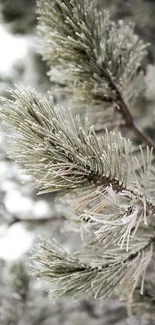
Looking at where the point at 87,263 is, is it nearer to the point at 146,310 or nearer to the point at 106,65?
the point at 146,310

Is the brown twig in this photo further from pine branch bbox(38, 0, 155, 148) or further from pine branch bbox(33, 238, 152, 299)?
pine branch bbox(33, 238, 152, 299)

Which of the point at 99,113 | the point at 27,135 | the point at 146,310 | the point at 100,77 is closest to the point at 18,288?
the point at 146,310

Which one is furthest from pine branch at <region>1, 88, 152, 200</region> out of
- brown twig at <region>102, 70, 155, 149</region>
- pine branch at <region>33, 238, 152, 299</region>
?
brown twig at <region>102, 70, 155, 149</region>

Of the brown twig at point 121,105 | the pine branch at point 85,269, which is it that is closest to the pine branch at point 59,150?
the pine branch at point 85,269

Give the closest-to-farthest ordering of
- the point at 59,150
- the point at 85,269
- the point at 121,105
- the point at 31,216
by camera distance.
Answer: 1. the point at 59,150
2. the point at 85,269
3. the point at 121,105
4. the point at 31,216

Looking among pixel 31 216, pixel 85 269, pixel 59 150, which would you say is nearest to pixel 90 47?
pixel 59 150

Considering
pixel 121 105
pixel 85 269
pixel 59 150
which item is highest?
pixel 121 105

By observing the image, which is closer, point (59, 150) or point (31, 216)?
point (59, 150)

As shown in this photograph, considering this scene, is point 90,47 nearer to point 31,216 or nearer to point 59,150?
point 59,150
